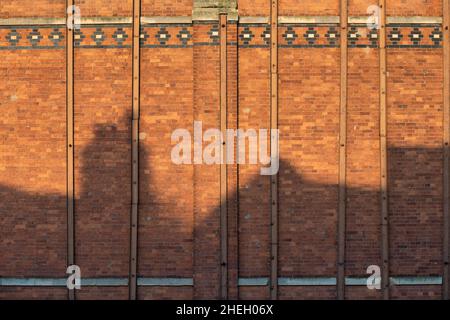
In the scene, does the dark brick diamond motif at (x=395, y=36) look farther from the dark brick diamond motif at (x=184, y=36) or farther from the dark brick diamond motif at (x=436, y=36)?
the dark brick diamond motif at (x=184, y=36)

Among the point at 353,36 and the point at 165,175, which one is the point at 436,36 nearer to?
the point at 353,36

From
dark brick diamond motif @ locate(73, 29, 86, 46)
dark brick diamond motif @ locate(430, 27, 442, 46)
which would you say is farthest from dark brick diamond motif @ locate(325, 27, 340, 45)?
dark brick diamond motif @ locate(73, 29, 86, 46)

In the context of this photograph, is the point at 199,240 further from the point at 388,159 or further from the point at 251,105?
the point at 388,159

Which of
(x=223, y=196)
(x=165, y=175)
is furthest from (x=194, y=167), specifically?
(x=223, y=196)

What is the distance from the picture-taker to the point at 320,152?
7.26 metres

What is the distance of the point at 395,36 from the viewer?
7309 mm

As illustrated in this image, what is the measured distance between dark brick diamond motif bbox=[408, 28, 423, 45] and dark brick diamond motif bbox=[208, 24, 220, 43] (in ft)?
11.5

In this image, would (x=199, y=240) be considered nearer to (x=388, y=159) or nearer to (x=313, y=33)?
(x=388, y=159)

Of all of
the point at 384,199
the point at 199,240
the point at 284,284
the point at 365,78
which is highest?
the point at 365,78

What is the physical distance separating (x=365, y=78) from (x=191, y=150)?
343 cm

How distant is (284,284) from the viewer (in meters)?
7.21

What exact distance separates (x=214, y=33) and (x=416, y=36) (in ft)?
12.1

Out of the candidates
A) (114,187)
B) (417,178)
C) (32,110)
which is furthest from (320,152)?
(32,110)

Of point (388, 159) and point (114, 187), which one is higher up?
point (388, 159)
